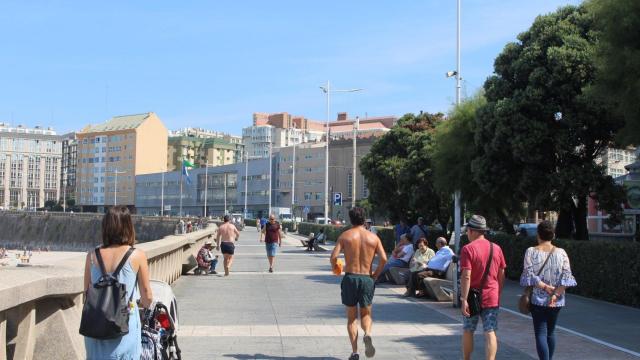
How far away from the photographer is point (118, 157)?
156 m

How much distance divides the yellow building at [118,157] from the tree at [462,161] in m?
133

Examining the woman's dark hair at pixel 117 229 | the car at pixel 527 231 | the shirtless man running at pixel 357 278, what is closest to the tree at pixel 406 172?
the car at pixel 527 231

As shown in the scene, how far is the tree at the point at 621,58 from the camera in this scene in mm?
12117

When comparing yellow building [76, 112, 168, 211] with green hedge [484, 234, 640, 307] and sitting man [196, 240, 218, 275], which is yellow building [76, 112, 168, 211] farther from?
green hedge [484, 234, 640, 307]

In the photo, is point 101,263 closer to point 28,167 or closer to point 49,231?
point 49,231

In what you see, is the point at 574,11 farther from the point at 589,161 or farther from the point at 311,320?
the point at 311,320

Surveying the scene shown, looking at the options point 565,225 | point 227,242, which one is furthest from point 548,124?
point 227,242

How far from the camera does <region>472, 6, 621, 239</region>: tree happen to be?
17344 mm

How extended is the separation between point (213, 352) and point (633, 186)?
56.6 ft

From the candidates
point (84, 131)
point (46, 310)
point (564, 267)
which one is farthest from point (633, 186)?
point (84, 131)

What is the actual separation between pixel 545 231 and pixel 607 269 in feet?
24.1

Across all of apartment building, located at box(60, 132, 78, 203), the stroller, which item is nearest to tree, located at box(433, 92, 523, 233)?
the stroller

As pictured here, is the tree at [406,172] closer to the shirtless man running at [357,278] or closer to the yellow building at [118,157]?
the shirtless man running at [357,278]

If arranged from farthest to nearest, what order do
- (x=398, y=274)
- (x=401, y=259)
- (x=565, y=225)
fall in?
1. (x=565, y=225)
2. (x=401, y=259)
3. (x=398, y=274)
